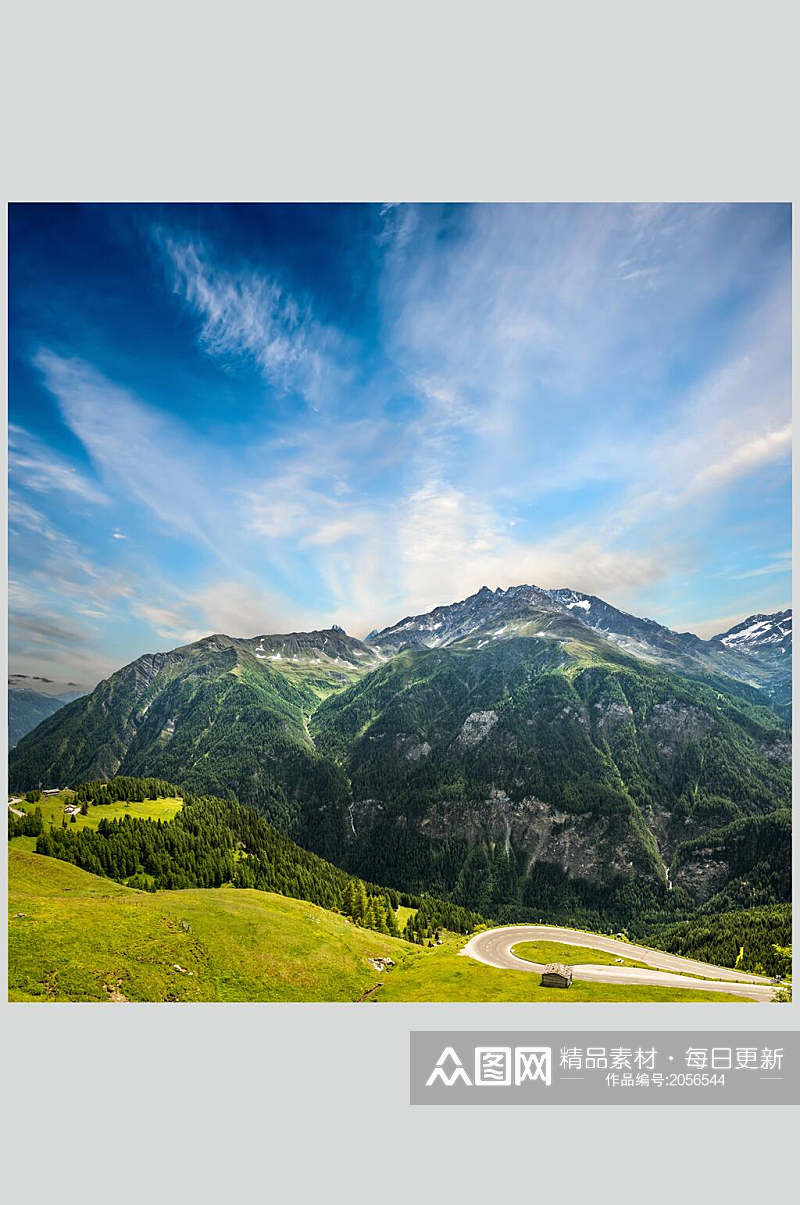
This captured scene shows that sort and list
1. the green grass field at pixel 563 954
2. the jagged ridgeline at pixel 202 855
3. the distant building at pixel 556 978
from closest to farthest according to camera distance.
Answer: the distant building at pixel 556 978 → the green grass field at pixel 563 954 → the jagged ridgeline at pixel 202 855

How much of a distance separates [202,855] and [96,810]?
30312 millimetres

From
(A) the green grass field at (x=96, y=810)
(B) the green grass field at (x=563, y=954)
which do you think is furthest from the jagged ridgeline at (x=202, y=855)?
(B) the green grass field at (x=563, y=954)

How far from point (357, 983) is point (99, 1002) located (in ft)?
89.6

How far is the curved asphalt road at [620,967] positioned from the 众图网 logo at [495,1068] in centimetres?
5032

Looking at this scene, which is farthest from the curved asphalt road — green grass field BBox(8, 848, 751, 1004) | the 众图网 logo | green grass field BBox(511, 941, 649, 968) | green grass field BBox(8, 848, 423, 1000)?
the 众图网 logo

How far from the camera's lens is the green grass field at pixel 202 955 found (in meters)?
43.1

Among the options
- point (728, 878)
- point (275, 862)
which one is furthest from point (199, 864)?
point (728, 878)

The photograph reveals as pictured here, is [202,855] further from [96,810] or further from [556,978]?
[556,978]

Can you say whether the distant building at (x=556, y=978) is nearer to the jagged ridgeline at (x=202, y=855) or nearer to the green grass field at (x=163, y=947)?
the green grass field at (x=163, y=947)

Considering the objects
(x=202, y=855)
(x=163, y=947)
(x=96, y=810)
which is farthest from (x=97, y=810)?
(x=163, y=947)

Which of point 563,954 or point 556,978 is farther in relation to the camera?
point 563,954

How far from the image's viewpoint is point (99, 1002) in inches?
1581

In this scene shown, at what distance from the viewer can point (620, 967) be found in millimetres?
79938

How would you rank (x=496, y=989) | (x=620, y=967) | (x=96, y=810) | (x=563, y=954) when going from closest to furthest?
(x=496, y=989)
(x=620, y=967)
(x=563, y=954)
(x=96, y=810)
